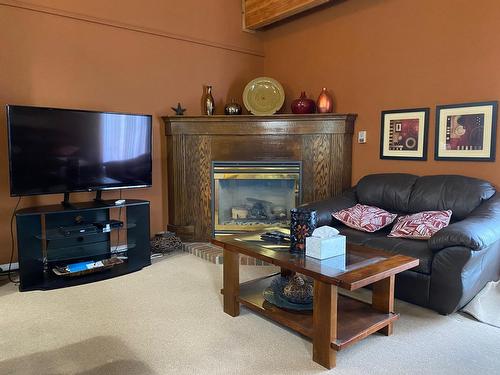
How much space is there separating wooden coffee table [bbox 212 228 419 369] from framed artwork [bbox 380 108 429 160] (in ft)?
5.44

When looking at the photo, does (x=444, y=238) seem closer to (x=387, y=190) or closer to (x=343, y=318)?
(x=343, y=318)

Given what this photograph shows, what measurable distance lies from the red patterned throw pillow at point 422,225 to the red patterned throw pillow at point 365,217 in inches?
6.7

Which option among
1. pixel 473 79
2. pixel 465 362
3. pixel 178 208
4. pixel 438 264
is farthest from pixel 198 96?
pixel 465 362

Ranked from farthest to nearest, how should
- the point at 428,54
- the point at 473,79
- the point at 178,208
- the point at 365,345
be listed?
the point at 178,208 → the point at 428,54 → the point at 473,79 → the point at 365,345

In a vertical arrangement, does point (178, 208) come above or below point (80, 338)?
above

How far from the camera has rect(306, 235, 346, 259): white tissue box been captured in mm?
2314

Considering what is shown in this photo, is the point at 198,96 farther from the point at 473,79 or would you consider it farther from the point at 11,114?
the point at 473,79

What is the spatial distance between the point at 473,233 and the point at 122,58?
3.61 m

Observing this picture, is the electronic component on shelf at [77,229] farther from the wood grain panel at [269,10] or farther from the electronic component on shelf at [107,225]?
the wood grain panel at [269,10]

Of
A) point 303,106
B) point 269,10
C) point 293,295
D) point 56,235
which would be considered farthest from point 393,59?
point 56,235

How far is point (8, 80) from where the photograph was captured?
11.6 ft

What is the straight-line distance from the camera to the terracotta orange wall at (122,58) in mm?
3582

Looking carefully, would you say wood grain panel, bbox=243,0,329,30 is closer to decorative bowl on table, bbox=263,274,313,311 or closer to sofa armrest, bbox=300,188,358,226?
sofa armrest, bbox=300,188,358,226

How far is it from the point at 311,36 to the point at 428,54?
4.93 ft
